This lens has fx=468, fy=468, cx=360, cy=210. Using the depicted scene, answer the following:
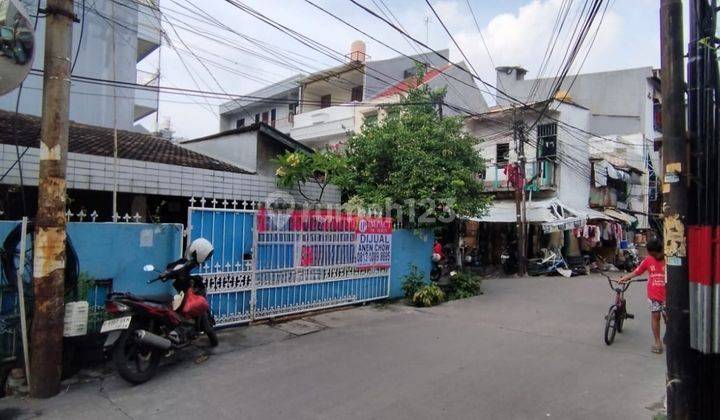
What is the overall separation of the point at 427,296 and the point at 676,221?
5918mm

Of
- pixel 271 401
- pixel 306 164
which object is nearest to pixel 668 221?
pixel 271 401

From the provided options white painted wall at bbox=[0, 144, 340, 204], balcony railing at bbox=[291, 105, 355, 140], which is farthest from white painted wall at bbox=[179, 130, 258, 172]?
balcony railing at bbox=[291, 105, 355, 140]

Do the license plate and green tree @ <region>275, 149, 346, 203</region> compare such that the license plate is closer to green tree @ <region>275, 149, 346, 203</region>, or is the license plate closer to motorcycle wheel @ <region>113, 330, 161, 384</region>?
motorcycle wheel @ <region>113, 330, 161, 384</region>

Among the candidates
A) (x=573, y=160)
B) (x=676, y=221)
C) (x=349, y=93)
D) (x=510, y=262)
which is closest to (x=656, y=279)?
(x=676, y=221)

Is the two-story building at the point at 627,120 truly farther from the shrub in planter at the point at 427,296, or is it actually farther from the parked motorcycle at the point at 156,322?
the parked motorcycle at the point at 156,322

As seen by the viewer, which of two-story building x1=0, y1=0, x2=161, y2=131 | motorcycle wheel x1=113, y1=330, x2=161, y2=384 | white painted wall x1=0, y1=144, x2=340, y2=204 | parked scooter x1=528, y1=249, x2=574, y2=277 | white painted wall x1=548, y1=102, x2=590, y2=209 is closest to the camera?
motorcycle wheel x1=113, y1=330, x2=161, y2=384

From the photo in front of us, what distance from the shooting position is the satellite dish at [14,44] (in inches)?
159

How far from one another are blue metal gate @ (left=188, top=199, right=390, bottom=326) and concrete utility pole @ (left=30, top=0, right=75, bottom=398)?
1.91 m

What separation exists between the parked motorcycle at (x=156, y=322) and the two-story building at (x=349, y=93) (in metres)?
15.4

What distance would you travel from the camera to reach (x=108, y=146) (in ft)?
29.4

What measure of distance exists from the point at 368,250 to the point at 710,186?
6.05 meters

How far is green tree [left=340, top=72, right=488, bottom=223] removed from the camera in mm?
9672

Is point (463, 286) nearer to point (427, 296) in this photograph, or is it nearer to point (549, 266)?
point (427, 296)

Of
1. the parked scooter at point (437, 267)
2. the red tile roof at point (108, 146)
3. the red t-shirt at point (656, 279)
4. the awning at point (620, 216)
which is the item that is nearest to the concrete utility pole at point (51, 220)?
the red tile roof at point (108, 146)
